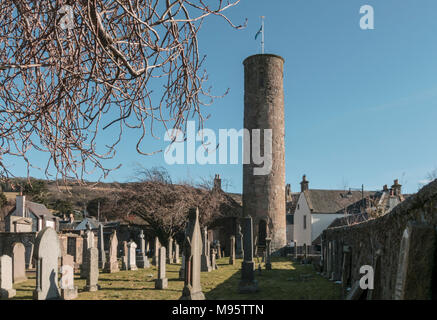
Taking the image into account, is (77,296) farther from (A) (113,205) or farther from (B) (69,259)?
(A) (113,205)

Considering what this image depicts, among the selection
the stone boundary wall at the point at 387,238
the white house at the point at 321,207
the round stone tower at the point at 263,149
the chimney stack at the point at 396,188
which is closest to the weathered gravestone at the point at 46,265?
the stone boundary wall at the point at 387,238

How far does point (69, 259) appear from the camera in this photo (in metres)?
17.6

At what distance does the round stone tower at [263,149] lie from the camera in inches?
1266

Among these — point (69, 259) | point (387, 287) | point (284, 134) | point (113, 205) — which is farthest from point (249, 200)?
point (387, 287)

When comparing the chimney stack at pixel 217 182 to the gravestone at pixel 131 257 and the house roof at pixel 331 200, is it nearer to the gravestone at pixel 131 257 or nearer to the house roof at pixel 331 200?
the house roof at pixel 331 200

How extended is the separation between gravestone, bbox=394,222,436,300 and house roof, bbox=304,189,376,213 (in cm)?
3434

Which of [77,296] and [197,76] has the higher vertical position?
[197,76]

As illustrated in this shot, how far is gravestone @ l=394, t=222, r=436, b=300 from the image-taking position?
3748 mm

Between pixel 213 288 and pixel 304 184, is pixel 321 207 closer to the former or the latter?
pixel 304 184

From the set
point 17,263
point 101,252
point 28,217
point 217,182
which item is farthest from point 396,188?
point 28,217

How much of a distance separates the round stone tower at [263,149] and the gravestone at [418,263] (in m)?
28.1

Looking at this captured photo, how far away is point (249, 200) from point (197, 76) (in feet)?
96.2

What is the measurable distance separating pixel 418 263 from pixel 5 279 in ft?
39.2
